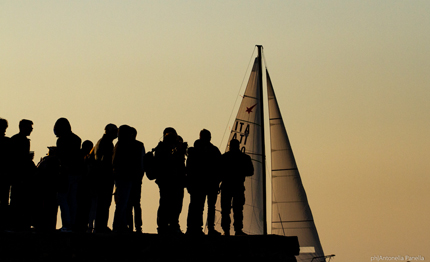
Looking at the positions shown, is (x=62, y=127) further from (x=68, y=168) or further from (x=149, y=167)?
(x=149, y=167)

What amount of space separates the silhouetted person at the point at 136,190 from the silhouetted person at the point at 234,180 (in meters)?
1.78

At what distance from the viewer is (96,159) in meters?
16.5

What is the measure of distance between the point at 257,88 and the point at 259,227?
17.5ft

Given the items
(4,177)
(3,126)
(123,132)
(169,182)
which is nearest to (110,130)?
(123,132)

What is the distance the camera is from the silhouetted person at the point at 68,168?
15984 mm

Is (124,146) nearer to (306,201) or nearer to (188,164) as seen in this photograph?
(188,164)

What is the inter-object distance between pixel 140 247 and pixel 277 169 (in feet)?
70.0

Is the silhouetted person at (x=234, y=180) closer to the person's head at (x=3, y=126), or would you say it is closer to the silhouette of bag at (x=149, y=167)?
the silhouette of bag at (x=149, y=167)

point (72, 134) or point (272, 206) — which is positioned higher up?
point (272, 206)

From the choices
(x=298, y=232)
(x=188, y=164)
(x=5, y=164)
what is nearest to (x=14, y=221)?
(x=5, y=164)

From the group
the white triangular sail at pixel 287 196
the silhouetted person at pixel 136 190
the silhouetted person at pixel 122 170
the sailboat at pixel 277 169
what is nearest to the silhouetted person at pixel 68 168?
the silhouetted person at pixel 122 170

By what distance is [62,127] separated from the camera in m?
16.0

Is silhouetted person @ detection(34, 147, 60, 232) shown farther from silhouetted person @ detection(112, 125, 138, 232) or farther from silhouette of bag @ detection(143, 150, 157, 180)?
silhouette of bag @ detection(143, 150, 157, 180)

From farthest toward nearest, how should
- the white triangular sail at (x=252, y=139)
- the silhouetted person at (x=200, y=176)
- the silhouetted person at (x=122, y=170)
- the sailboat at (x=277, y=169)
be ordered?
1. the sailboat at (x=277, y=169)
2. the white triangular sail at (x=252, y=139)
3. the silhouetted person at (x=200, y=176)
4. the silhouetted person at (x=122, y=170)
